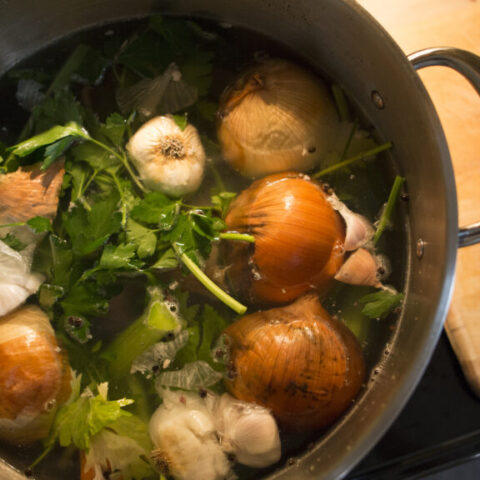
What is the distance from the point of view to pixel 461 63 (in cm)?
78

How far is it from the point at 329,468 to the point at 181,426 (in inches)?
10.4

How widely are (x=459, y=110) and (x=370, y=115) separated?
0.69 ft

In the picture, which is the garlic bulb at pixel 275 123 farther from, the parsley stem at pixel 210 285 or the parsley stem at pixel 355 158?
the parsley stem at pixel 210 285

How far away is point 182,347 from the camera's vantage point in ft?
2.85

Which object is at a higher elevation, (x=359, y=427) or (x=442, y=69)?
(x=442, y=69)

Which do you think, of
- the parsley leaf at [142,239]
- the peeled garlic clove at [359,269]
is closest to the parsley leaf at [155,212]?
the parsley leaf at [142,239]

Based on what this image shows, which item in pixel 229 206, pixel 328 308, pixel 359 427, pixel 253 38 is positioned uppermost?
pixel 253 38

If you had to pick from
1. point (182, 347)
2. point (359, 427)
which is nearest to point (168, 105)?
point (182, 347)

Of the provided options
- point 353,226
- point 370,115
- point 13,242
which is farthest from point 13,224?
point 370,115

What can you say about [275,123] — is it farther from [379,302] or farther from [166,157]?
[379,302]

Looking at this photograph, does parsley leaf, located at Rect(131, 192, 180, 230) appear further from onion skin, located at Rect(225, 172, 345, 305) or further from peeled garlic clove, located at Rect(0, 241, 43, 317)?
peeled garlic clove, located at Rect(0, 241, 43, 317)

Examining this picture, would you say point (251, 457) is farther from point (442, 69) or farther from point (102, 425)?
point (442, 69)

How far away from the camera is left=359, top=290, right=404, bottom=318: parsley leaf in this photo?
2.95 feet

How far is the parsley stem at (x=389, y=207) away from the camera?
36.0 inches
